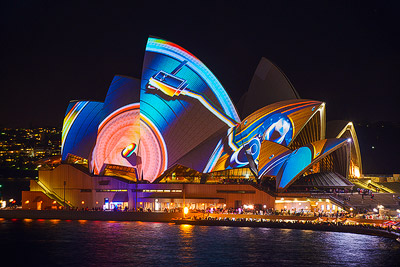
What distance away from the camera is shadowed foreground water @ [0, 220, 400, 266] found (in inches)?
1241

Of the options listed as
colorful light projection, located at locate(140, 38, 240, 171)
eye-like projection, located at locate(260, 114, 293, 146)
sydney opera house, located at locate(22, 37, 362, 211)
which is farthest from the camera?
eye-like projection, located at locate(260, 114, 293, 146)

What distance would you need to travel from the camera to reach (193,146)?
5834cm

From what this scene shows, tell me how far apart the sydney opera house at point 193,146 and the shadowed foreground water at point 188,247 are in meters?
10.8

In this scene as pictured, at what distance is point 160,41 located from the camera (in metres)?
53.7

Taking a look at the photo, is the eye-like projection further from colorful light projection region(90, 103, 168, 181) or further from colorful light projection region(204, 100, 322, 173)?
colorful light projection region(90, 103, 168, 181)

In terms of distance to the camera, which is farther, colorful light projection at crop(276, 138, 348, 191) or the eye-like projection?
the eye-like projection

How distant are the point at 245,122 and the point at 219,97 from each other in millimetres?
4813

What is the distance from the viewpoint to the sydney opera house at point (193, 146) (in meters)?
55.2

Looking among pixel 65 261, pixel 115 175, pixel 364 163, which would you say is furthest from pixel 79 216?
pixel 364 163

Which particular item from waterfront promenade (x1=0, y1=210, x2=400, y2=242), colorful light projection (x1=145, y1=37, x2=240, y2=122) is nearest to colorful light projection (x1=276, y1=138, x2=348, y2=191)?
waterfront promenade (x1=0, y1=210, x2=400, y2=242)

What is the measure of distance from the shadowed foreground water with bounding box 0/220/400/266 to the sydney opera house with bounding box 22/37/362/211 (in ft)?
35.4

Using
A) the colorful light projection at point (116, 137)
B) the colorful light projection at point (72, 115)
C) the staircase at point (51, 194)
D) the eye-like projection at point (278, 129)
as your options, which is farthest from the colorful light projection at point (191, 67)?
the staircase at point (51, 194)

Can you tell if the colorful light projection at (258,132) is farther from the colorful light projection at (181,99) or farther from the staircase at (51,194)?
the staircase at (51,194)

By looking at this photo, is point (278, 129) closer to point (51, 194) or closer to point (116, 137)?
point (116, 137)
